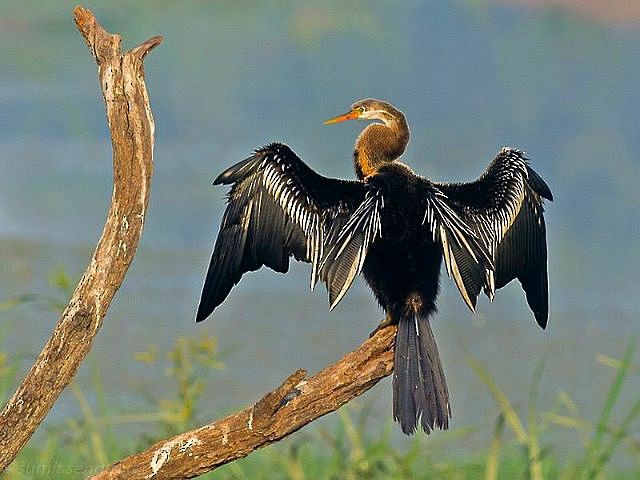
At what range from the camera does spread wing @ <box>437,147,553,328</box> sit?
2.89m

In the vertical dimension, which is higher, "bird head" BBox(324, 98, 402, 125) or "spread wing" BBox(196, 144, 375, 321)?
"bird head" BBox(324, 98, 402, 125)

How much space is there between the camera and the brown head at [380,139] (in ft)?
10.3

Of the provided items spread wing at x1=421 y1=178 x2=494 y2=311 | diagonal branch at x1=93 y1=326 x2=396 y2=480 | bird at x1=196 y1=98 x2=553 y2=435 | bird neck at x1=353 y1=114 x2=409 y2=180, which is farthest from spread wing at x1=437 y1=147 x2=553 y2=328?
diagonal branch at x1=93 y1=326 x2=396 y2=480

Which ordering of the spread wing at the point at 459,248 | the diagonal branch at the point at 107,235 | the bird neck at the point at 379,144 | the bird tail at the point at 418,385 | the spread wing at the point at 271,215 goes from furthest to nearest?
the bird neck at the point at 379,144, the spread wing at the point at 271,215, the spread wing at the point at 459,248, the bird tail at the point at 418,385, the diagonal branch at the point at 107,235

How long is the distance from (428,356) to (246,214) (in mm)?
742

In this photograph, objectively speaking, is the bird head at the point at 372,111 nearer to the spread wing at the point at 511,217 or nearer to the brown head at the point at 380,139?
the brown head at the point at 380,139

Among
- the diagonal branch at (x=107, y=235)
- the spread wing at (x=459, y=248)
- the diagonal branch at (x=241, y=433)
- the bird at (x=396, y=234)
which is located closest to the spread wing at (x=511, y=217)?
the bird at (x=396, y=234)

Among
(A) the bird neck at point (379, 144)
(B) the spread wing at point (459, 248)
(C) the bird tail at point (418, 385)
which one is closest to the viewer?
(C) the bird tail at point (418, 385)

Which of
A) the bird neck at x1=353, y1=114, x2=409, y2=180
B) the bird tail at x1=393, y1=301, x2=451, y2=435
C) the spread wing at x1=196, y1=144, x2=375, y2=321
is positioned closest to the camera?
the bird tail at x1=393, y1=301, x2=451, y2=435

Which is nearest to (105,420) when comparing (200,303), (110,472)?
(200,303)

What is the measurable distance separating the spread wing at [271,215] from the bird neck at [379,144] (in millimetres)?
304

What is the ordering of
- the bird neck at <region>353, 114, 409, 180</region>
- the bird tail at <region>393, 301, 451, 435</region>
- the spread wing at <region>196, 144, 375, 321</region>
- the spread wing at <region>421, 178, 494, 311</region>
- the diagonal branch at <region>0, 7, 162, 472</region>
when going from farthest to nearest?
the bird neck at <region>353, 114, 409, 180</region>, the spread wing at <region>196, 144, 375, 321</region>, the spread wing at <region>421, 178, 494, 311</region>, the bird tail at <region>393, 301, 451, 435</region>, the diagonal branch at <region>0, 7, 162, 472</region>

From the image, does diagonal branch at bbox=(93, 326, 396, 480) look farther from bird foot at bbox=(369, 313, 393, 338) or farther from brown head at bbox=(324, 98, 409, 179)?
brown head at bbox=(324, 98, 409, 179)

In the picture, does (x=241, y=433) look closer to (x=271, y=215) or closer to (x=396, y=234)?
(x=396, y=234)
